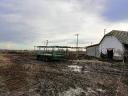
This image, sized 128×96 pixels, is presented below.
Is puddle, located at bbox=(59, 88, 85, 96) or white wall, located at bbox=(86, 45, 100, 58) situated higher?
white wall, located at bbox=(86, 45, 100, 58)

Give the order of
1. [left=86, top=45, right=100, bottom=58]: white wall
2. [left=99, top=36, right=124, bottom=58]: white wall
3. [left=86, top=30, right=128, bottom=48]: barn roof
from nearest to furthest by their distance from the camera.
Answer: [left=99, top=36, right=124, bottom=58]: white wall
[left=86, top=30, right=128, bottom=48]: barn roof
[left=86, top=45, right=100, bottom=58]: white wall

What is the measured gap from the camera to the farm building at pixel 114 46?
1621 inches

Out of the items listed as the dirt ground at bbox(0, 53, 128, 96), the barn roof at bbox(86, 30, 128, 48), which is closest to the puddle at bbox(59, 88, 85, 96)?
the dirt ground at bbox(0, 53, 128, 96)

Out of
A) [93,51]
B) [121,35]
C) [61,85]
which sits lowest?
[61,85]

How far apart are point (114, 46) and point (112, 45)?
0.56 m

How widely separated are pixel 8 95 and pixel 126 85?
9.24 metres

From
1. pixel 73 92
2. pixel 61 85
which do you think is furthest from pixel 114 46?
pixel 73 92

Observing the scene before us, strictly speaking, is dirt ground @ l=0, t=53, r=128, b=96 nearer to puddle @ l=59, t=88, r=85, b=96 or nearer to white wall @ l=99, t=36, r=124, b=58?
puddle @ l=59, t=88, r=85, b=96

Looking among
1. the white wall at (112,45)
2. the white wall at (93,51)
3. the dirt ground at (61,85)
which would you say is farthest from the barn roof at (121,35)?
the dirt ground at (61,85)

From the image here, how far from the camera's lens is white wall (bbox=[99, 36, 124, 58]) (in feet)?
137

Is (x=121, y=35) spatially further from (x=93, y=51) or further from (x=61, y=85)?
(x=61, y=85)

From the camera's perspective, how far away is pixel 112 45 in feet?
142

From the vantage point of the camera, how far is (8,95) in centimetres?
1466

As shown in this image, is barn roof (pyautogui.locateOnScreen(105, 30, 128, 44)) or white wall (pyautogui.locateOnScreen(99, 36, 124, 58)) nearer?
white wall (pyautogui.locateOnScreen(99, 36, 124, 58))
